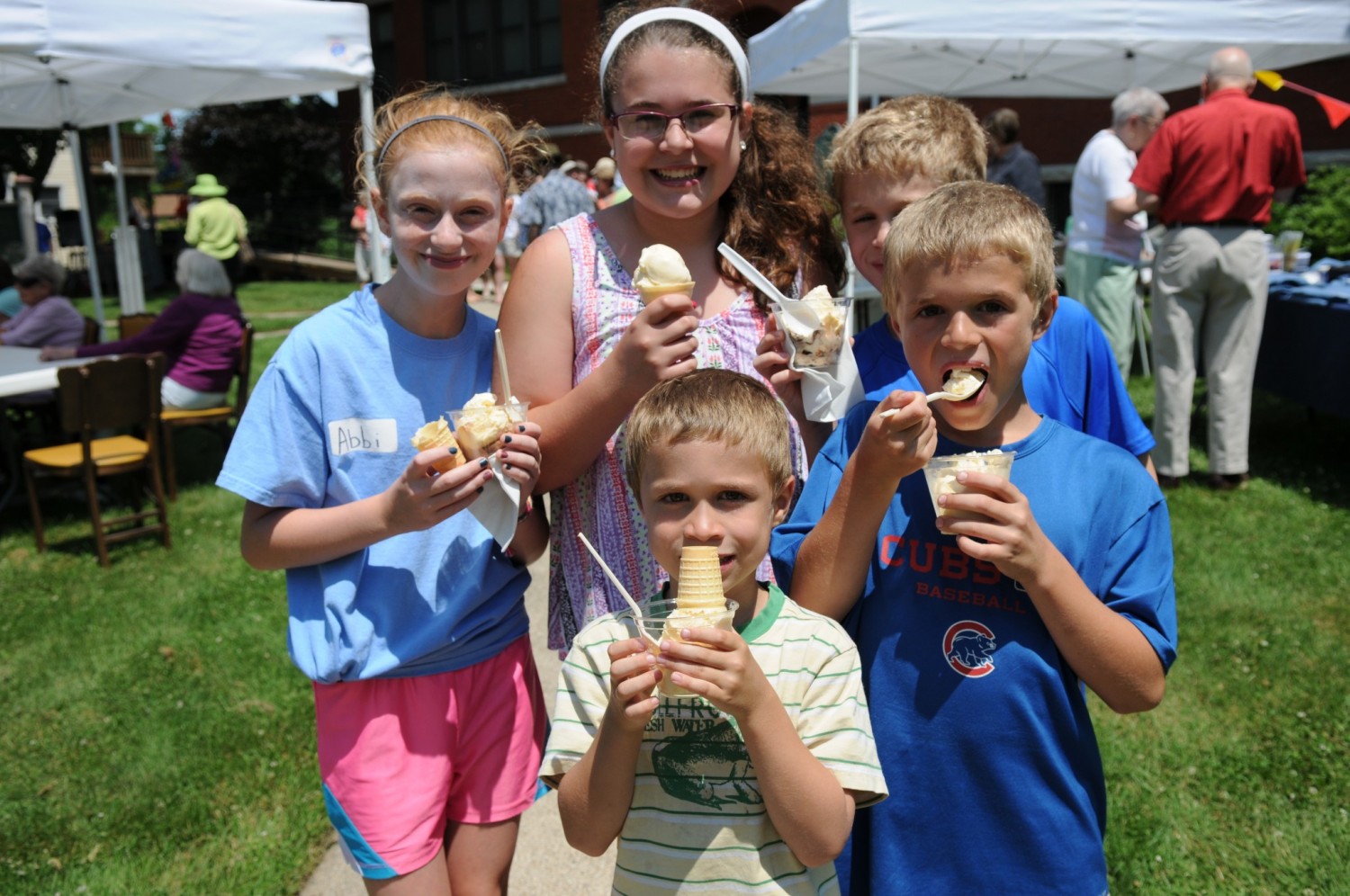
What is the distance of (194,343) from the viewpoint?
837cm

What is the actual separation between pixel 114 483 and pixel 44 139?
23.1m

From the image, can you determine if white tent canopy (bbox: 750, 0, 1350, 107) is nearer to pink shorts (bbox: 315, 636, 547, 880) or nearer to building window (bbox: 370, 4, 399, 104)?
pink shorts (bbox: 315, 636, 547, 880)

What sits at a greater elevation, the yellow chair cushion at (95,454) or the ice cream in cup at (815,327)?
the ice cream in cup at (815,327)

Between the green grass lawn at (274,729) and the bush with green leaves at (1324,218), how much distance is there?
5259 mm

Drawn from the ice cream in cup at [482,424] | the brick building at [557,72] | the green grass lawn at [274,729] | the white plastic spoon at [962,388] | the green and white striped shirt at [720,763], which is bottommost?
the green grass lawn at [274,729]

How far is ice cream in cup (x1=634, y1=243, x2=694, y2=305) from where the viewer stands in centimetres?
205

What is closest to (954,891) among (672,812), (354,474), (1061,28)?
(672,812)

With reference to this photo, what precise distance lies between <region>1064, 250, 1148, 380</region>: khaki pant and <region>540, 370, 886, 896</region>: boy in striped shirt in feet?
26.3

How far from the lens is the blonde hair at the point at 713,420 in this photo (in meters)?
1.81

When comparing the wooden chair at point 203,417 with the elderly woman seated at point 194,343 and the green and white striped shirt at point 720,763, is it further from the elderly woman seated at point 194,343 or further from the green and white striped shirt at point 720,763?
the green and white striped shirt at point 720,763

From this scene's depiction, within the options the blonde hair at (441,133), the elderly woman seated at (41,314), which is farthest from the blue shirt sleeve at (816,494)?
the elderly woman seated at (41,314)

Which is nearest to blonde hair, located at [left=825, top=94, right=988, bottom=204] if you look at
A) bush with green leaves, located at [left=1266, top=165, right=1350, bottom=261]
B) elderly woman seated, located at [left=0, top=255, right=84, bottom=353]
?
elderly woman seated, located at [left=0, top=255, right=84, bottom=353]

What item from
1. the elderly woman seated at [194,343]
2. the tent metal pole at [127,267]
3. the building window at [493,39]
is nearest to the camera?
the elderly woman seated at [194,343]

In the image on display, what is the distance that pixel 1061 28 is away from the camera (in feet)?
25.5
